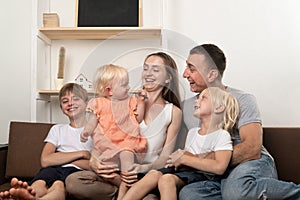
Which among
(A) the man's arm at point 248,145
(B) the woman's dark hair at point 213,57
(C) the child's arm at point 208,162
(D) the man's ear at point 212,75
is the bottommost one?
(C) the child's arm at point 208,162

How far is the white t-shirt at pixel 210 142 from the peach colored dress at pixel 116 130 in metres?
0.23

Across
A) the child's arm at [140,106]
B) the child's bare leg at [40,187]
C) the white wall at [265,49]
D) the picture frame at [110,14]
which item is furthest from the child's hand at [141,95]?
the white wall at [265,49]

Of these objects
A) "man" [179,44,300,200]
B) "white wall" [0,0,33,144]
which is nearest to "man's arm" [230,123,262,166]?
"man" [179,44,300,200]

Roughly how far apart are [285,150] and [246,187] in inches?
19.4

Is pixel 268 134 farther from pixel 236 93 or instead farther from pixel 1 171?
pixel 1 171

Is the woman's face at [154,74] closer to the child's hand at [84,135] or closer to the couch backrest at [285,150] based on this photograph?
the child's hand at [84,135]

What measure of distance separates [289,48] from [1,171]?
75.2 inches

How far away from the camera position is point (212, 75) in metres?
2.14

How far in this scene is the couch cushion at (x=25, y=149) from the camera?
2268mm

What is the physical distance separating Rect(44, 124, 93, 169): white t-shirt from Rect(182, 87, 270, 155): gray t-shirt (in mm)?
531

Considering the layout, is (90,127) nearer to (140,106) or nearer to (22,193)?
(140,106)

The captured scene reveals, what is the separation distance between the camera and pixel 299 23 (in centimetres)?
274

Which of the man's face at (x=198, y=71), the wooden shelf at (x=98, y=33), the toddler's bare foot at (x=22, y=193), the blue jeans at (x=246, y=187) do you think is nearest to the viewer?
the toddler's bare foot at (x=22, y=193)

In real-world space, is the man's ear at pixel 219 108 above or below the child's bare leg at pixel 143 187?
above
